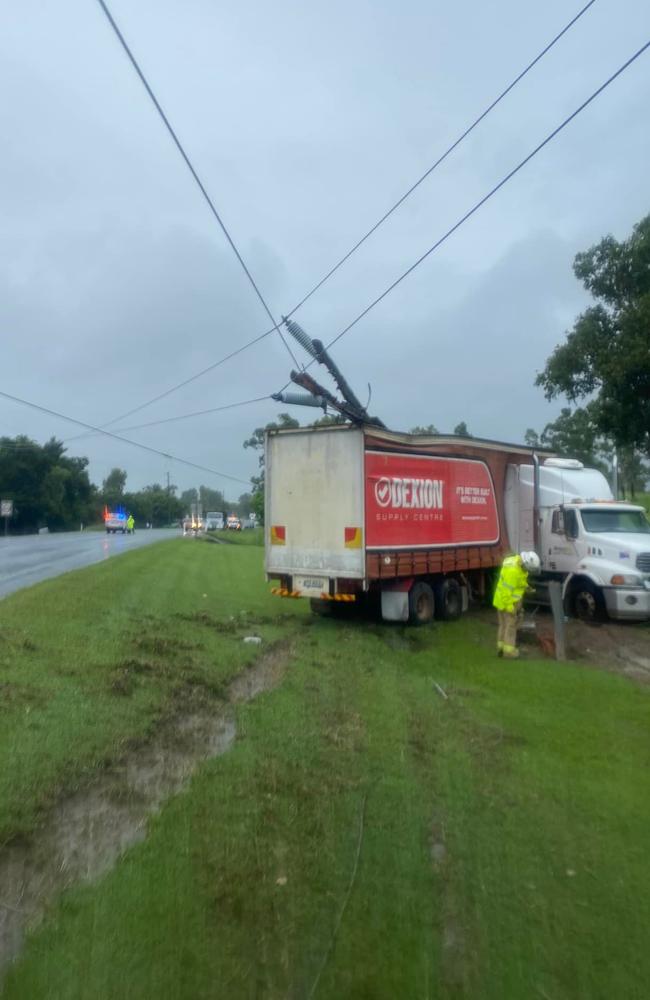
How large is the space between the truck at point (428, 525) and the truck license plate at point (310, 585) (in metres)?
0.02

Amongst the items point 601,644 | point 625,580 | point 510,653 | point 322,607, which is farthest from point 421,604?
point 625,580

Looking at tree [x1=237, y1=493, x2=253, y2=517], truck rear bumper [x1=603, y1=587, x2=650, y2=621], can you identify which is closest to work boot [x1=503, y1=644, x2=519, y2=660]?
truck rear bumper [x1=603, y1=587, x2=650, y2=621]

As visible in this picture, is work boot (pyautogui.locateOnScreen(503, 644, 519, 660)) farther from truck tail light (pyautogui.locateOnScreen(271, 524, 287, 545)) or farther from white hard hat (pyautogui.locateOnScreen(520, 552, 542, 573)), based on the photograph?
truck tail light (pyautogui.locateOnScreen(271, 524, 287, 545))

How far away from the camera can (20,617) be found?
1357 cm

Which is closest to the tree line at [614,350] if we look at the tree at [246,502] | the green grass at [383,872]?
the green grass at [383,872]

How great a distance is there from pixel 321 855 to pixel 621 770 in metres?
3.09

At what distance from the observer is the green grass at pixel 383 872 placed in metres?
3.97

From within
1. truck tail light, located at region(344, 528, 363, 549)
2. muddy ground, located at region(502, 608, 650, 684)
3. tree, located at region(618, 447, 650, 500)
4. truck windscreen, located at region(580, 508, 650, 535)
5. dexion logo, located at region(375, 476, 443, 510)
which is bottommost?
muddy ground, located at region(502, 608, 650, 684)

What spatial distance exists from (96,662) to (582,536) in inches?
407

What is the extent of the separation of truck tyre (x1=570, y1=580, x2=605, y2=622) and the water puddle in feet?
33.1

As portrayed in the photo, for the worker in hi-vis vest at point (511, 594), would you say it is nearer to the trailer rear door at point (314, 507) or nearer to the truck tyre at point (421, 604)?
the trailer rear door at point (314, 507)

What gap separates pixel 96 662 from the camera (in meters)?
10.3

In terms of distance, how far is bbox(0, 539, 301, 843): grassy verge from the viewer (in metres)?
6.59

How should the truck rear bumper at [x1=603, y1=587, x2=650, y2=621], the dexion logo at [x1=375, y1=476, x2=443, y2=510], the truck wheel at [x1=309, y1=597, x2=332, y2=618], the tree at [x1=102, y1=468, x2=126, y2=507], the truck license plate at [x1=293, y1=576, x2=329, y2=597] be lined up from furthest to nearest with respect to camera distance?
the tree at [x1=102, y1=468, x2=126, y2=507], the truck wheel at [x1=309, y1=597, x2=332, y2=618], the truck rear bumper at [x1=603, y1=587, x2=650, y2=621], the truck license plate at [x1=293, y1=576, x2=329, y2=597], the dexion logo at [x1=375, y1=476, x2=443, y2=510]
